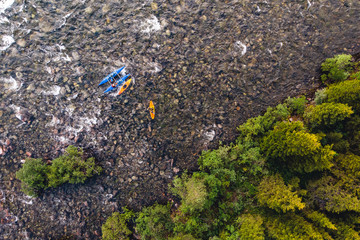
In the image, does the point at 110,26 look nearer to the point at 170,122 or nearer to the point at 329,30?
the point at 170,122

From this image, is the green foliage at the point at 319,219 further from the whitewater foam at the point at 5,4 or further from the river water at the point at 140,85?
the whitewater foam at the point at 5,4

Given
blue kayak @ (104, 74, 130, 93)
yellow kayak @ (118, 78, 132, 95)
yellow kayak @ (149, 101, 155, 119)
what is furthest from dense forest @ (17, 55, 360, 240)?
yellow kayak @ (118, 78, 132, 95)

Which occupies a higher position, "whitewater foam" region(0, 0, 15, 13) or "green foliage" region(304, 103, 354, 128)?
"whitewater foam" region(0, 0, 15, 13)

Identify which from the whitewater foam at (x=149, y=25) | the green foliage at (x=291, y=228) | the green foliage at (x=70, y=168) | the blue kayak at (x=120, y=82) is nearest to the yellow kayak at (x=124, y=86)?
the blue kayak at (x=120, y=82)

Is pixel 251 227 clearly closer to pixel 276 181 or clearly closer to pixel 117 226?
pixel 276 181

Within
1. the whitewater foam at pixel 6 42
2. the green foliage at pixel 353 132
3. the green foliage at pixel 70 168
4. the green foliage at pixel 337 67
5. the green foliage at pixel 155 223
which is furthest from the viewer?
the whitewater foam at pixel 6 42

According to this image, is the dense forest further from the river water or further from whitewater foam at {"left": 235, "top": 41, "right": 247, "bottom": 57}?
whitewater foam at {"left": 235, "top": 41, "right": 247, "bottom": 57}

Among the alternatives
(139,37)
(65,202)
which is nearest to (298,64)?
(139,37)
